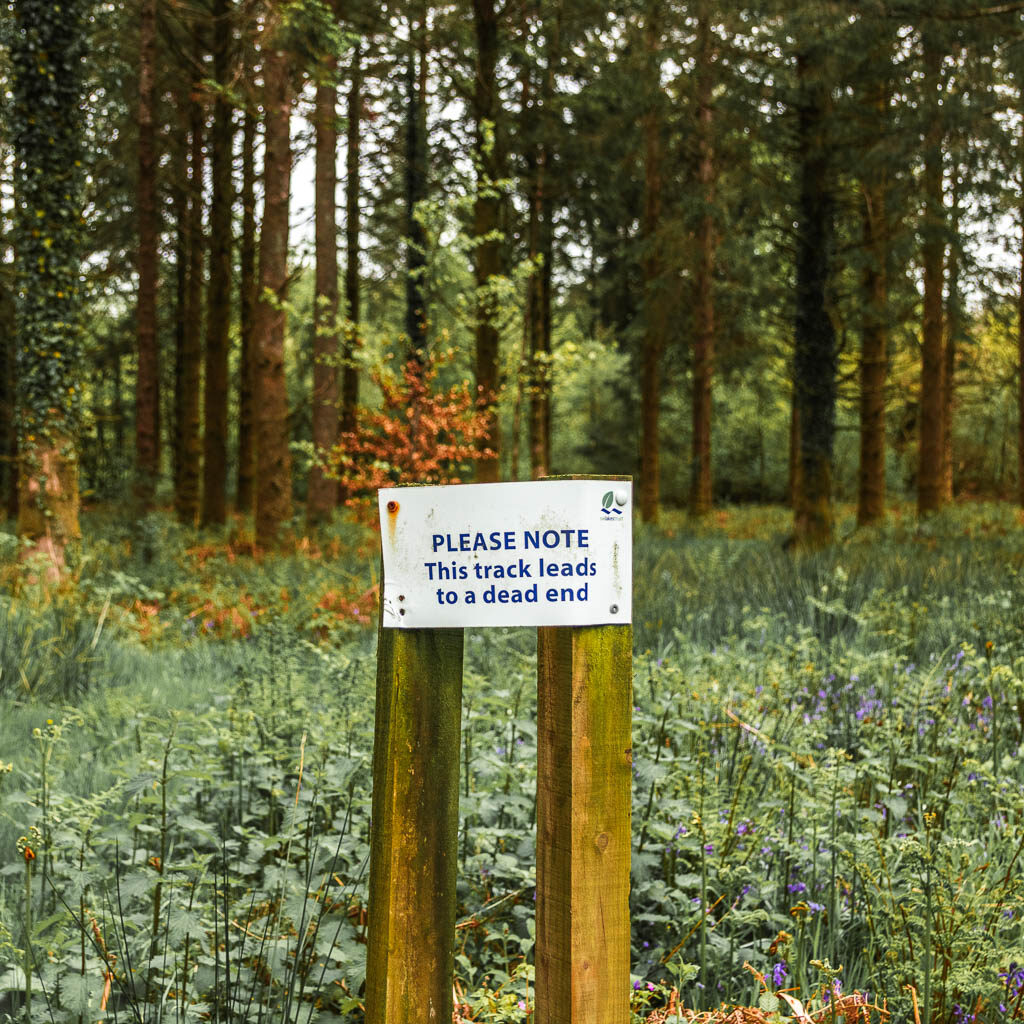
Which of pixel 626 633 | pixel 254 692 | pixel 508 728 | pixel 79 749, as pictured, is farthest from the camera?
pixel 254 692

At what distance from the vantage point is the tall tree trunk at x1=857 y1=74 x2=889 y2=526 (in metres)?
12.1

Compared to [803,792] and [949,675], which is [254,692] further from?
[949,675]

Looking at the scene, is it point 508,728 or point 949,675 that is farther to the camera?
point 949,675

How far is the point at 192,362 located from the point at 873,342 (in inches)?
A: 423

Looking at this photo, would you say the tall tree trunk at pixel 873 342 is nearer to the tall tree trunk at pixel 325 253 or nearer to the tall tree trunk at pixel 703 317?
the tall tree trunk at pixel 703 317

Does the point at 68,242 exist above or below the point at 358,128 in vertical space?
below

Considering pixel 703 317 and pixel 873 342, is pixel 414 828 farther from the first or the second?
pixel 703 317

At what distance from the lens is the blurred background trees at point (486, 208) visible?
856 cm

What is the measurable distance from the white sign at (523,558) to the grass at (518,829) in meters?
0.79

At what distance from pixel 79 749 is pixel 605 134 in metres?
14.7

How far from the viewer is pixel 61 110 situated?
7.71m

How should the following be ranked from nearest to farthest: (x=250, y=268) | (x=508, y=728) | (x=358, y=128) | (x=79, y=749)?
(x=508, y=728), (x=79, y=749), (x=250, y=268), (x=358, y=128)

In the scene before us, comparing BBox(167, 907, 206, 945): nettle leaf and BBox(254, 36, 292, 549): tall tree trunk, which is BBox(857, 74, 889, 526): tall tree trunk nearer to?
BBox(254, 36, 292, 549): tall tree trunk

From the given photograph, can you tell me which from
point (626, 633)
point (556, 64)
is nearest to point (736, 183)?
point (556, 64)
